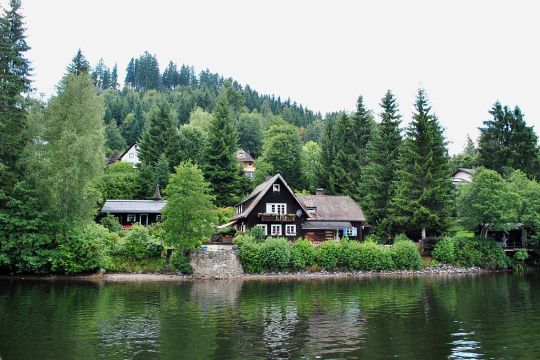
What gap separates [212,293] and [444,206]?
32.3m

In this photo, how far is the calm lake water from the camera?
1827 centimetres

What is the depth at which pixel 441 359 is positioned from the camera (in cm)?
1708

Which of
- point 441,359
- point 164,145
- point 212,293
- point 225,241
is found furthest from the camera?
point 164,145

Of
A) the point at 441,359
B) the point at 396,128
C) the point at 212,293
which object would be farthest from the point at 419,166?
the point at 441,359

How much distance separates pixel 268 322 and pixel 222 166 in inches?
1949

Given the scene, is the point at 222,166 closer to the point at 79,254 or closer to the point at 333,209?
the point at 333,209

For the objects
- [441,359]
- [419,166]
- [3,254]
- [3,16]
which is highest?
[3,16]

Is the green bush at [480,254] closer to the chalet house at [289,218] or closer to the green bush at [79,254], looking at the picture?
the chalet house at [289,218]

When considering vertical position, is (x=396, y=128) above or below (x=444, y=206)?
above

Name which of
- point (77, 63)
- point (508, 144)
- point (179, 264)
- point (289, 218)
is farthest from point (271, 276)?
point (77, 63)

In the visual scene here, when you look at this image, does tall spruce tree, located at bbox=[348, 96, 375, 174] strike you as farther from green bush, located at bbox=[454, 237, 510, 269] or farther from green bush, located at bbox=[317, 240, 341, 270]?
green bush, located at bbox=[317, 240, 341, 270]

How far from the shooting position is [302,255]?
5012cm

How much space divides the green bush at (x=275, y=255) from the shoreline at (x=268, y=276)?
93 centimetres

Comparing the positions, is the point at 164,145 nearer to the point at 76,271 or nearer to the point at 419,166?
the point at 76,271
